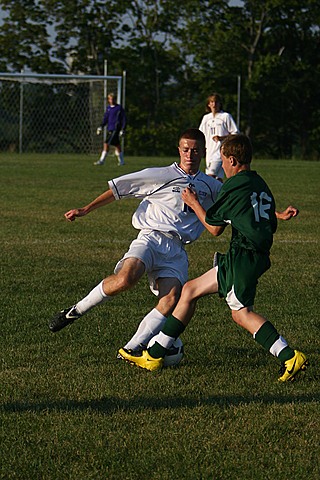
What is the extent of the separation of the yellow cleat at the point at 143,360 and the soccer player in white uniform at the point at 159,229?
115 mm

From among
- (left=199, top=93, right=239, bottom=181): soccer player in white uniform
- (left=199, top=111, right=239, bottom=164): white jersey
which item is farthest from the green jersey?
(left=199, top=111, right=239, bottom=164): white jersey

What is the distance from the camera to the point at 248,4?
44.2 meters

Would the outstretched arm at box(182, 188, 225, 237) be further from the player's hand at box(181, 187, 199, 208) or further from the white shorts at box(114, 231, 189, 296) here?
the white shorts at box(114, 231, 189, 296)

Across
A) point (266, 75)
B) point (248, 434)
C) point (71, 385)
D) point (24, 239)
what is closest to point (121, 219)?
point (24, 239)

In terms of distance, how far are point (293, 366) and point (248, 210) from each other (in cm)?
86

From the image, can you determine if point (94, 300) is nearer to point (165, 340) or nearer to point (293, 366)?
point (165, 340)

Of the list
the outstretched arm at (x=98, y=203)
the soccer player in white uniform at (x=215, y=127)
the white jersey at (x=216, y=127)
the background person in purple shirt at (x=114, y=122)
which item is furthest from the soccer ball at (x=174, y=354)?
the background person in purple shirt at (x=114, y=122)

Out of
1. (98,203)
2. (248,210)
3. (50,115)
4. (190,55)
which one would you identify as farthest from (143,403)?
(190,55)

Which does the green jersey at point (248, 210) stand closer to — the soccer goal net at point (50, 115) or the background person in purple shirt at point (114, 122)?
the background person in purple shirt at point (114, 122)

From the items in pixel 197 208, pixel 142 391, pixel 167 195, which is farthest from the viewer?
pixel 167 195

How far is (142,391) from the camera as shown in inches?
192

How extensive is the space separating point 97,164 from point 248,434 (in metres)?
22.8

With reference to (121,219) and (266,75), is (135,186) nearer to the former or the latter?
(121,219)

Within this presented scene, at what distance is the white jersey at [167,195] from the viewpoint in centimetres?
577
